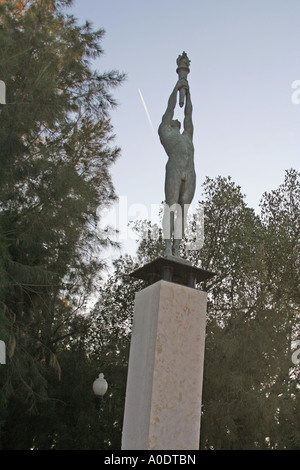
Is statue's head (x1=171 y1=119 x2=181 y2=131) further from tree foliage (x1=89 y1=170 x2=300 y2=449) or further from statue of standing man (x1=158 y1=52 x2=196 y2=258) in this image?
tree foliage (x1=89 y1=170 x2=300 y2=449)

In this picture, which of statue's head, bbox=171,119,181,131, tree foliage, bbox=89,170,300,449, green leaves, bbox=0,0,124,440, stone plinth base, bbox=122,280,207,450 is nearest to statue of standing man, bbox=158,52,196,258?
statue's head, bbox=171,119,181,131

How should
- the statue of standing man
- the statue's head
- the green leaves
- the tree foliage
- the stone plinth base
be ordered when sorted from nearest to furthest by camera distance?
the stone plinth base → the statue of standing man → the statue's head → the green leaves → the tree foliage

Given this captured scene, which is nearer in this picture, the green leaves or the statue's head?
the statue's head

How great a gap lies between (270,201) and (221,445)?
742cm

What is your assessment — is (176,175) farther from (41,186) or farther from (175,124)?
(41,186)

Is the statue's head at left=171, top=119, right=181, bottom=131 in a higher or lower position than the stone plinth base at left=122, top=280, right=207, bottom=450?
higher

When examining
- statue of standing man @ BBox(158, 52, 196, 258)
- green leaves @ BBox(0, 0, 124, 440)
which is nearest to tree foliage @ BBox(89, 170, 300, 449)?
green leaves @ BBox(0, 0, 124, 440)

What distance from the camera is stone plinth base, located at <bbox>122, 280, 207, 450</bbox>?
3773mm

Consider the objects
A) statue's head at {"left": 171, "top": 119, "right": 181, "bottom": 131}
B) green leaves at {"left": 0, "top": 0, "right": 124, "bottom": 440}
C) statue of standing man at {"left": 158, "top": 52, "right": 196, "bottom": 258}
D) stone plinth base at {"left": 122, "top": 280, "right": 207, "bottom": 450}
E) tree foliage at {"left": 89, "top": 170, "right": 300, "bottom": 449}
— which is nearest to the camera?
stone plinth base at {"left": 122, "top": 280, "right": 207, "bottom": 450}

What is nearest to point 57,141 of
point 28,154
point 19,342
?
point 28,154

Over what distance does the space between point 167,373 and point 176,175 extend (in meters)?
2.08

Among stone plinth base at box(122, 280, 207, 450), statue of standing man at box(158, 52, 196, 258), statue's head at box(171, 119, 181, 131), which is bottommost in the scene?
stone plinth base at box(122, 280, 207, 450)

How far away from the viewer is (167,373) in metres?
3.89

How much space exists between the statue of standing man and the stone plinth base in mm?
647
